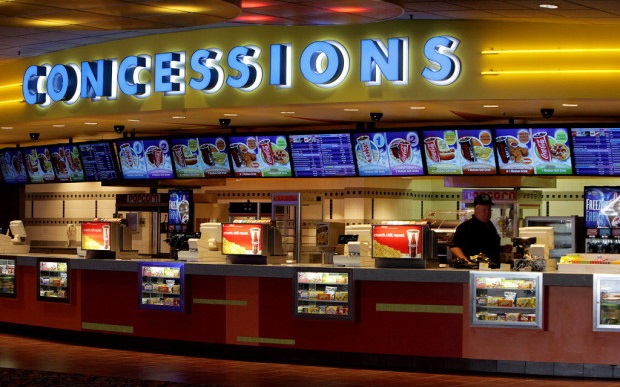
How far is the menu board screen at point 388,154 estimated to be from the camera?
12922 millimetres

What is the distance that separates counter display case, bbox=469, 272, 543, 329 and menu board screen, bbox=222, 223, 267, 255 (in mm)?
2327

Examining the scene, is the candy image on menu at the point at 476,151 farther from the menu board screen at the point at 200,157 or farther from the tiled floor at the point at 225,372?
the tiled floor at the point at 225,372

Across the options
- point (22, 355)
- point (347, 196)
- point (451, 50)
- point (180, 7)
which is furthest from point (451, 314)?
point (347, 196)

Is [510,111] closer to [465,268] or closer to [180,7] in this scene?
[465,268]

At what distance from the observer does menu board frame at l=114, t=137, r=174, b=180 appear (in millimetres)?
14969

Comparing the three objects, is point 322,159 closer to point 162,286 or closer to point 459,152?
point 459,152

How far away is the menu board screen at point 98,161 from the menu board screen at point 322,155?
10.5 ft

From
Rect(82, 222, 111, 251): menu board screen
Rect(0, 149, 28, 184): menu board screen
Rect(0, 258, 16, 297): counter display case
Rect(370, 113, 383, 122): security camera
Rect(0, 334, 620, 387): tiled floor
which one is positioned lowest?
Rect(0, 334, 620, 387): tiled floor

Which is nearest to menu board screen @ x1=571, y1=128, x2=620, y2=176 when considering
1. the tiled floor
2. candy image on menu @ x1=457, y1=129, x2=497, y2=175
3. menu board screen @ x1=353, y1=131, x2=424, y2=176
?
candy image on menu @ x1=457, y1=129, x2=497, y2=175

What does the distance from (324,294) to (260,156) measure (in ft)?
12.6

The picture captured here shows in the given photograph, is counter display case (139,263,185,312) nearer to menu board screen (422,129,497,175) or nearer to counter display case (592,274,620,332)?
menu board screen (422,129,497,175)

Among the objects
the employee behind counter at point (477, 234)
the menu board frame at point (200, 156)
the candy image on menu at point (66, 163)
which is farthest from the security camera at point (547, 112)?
the candy image on menu at point (66, 163)

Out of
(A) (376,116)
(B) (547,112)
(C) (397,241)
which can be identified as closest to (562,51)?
(B) (547,112)

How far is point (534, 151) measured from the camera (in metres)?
12.3
